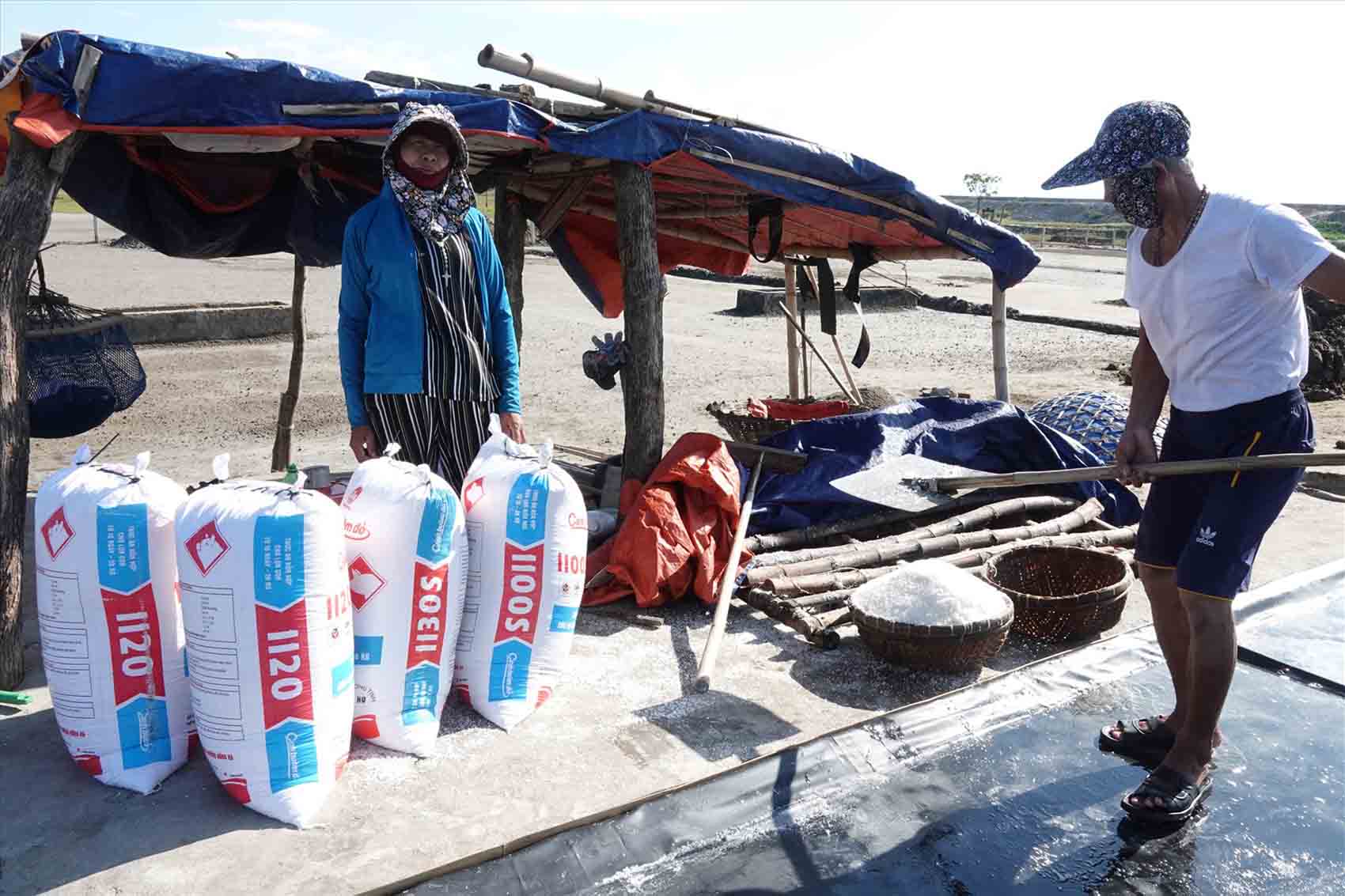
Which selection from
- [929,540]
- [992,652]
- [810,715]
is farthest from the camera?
[929,540]

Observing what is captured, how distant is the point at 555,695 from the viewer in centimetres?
341

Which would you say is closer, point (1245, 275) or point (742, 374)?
point (1245, 275)

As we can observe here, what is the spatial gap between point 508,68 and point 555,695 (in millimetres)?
2510

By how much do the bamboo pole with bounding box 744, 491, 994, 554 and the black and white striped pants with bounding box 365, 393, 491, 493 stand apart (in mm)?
1478

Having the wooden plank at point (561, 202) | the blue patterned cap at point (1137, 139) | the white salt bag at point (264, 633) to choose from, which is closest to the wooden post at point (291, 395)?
the wooden plank at point (561, 202)

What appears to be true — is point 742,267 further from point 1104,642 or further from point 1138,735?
point 1138,735

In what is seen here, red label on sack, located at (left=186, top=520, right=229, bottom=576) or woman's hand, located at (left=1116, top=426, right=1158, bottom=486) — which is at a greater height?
woman's hand, located at (left=1116, top=426, right=1158, bottom=486)

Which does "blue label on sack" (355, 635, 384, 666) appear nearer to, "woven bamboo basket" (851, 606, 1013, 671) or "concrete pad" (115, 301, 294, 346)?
"woven bamboo basket" (851, 606, 1013, 671)

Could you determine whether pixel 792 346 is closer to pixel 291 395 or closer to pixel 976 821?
pixel 291 395

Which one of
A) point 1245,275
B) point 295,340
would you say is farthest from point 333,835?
point 295,340

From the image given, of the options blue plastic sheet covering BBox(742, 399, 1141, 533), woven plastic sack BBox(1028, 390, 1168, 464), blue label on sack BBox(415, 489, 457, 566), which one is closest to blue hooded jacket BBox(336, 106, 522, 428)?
blue label on sack BBox(415, 489, 457, 566)

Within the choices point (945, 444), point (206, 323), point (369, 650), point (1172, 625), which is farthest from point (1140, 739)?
point (206, 323)

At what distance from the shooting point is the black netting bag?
15.5ft

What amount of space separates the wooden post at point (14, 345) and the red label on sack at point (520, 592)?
1554 millimetres
